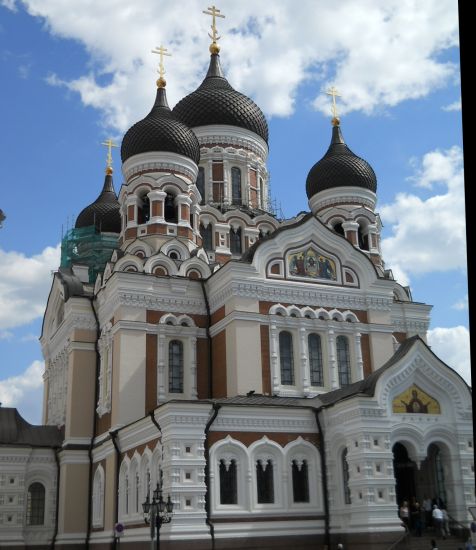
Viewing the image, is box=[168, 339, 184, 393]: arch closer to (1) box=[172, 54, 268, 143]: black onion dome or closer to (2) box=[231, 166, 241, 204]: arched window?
(2) box=[231, 166, 241, 204]: arched window

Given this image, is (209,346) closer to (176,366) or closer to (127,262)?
(176,366)

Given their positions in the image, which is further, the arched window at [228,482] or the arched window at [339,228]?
the arched window at [339,228]

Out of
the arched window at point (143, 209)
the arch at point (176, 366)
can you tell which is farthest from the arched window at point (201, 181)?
the arch at point (176, 366)

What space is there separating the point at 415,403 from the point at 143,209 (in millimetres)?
11836

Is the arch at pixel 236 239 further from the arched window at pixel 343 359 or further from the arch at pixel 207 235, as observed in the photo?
the arched window at pixel 343 359

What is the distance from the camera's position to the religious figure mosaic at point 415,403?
16.7 metres

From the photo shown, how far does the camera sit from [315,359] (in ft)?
67.0

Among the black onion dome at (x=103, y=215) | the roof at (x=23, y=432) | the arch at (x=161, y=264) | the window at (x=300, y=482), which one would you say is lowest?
the window at (x=300, y=482)

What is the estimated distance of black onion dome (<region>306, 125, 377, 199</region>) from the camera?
27.7 m

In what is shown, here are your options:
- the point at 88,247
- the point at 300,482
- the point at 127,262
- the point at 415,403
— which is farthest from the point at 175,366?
the point at 88,247

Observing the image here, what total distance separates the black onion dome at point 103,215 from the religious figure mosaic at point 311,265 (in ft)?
38.7

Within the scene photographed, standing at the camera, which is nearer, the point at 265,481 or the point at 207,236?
the point at 265,481

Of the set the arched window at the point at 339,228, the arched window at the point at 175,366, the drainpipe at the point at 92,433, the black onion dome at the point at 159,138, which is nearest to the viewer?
the arched window at the point at 175,366

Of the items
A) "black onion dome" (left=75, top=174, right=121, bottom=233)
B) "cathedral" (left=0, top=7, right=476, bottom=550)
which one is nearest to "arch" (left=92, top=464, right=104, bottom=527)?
"cathedral" (left=0, top=7, right=476, bottom=550)
